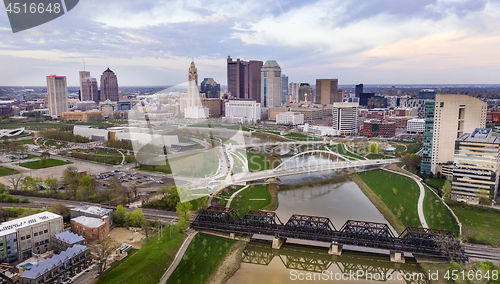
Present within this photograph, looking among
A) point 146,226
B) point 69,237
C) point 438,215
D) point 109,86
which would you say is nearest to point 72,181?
point 69,237

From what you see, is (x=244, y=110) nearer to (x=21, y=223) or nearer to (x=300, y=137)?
(x=300, y=137)

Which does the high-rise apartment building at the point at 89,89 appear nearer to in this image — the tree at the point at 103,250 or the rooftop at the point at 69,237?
the rooftop at the point at 69,237

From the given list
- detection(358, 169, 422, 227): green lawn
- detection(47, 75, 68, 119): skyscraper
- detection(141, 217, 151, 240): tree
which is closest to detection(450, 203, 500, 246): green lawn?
detection(358, 169, 422, 227): green lawn

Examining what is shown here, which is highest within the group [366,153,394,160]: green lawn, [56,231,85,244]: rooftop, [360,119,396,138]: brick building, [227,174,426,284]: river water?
[360,119,396,138]: brick building

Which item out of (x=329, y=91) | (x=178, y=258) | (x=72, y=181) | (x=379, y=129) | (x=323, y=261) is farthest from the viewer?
(x=329, y=91)

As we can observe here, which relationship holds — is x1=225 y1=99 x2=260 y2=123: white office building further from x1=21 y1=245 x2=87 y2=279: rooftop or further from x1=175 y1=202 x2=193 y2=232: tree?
x1=21 y1=245 x2=87 y2=279: rooftop
